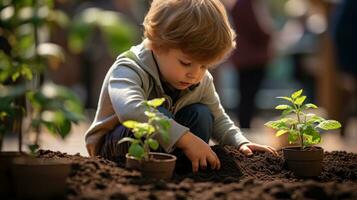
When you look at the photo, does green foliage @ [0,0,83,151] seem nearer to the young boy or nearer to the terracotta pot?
the terracotta pot

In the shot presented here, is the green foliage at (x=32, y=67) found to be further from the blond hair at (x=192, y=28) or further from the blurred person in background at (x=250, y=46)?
the blurred person in background at (x=250, y=46)

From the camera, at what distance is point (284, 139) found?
6469mm

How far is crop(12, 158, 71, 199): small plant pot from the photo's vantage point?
7.53ft

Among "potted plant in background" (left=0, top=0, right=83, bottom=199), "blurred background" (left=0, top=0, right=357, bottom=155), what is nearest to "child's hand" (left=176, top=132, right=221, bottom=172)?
"blurred background" (left=0, top=0, right=357, bottom=155)

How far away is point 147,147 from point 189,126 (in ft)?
3.20

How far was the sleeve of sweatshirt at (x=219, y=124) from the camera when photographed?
12.5 feet

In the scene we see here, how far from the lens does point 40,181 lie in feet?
7.54

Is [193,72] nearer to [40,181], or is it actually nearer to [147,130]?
[147,130]

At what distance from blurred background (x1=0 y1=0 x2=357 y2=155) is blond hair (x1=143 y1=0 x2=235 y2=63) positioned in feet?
0.68

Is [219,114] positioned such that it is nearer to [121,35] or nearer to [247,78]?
[121,35]

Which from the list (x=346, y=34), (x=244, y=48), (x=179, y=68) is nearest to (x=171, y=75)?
(x=179, y=68)

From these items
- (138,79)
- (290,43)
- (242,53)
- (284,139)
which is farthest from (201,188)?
(290,43)

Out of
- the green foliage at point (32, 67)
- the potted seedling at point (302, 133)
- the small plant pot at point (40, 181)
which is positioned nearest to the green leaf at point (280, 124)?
the potted seedling at point (302, 133)

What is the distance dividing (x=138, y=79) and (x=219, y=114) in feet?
2.40
